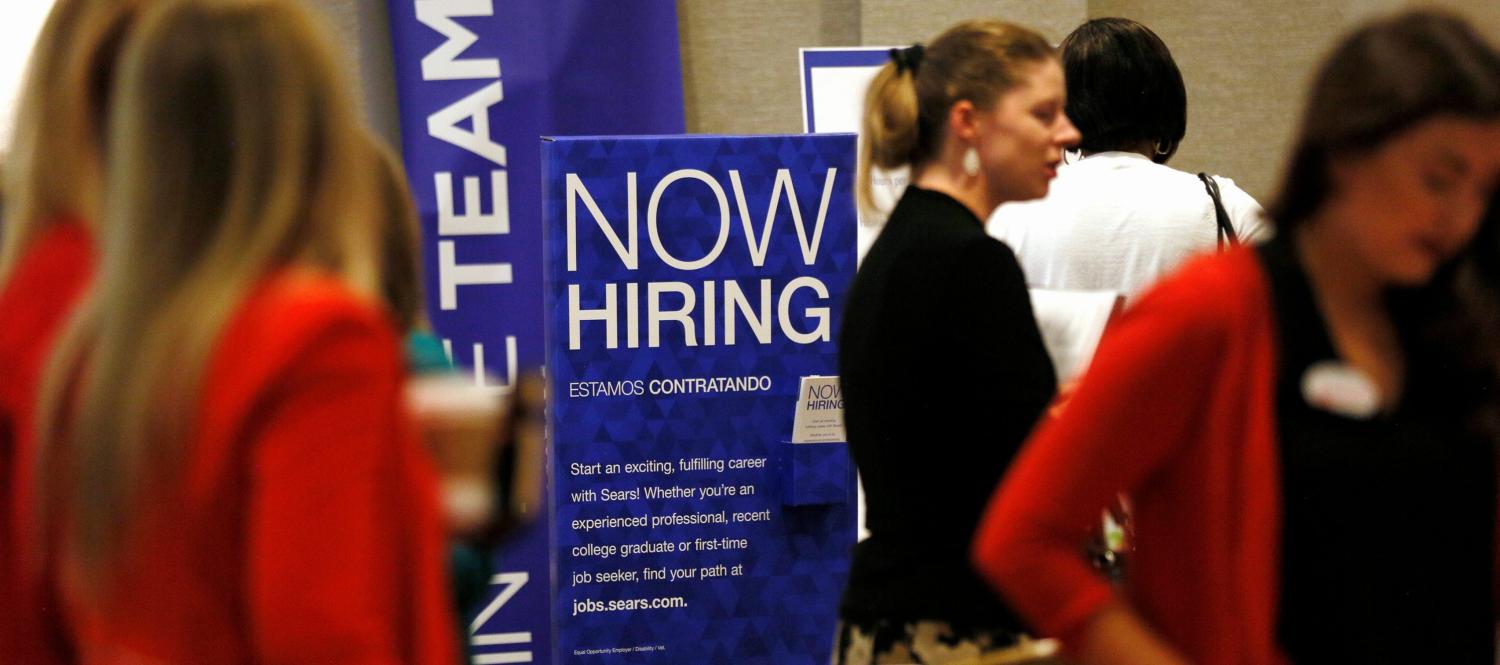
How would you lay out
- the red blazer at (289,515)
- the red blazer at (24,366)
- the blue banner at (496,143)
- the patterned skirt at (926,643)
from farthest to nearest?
the blue banner at (496,143) < the patterned skirt at (926,643) < the red blazer at (24,366) < the red blazer at (289,515)

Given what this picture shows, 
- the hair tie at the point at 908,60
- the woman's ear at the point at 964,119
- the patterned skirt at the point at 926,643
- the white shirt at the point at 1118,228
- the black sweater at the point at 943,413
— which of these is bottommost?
the patterned skirt at the point at 926,643

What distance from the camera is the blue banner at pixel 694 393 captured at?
11.4ft

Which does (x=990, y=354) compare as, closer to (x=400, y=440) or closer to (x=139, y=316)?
(x=400, y=440)

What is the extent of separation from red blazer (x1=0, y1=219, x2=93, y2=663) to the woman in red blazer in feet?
2.37

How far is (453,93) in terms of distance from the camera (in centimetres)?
446

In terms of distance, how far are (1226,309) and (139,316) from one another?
2.57 feet

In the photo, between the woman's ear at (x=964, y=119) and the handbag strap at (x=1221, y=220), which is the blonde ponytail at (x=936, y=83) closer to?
the woman's ear at (x=964, y=119)

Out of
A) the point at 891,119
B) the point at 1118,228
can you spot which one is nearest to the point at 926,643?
the point at 891,119

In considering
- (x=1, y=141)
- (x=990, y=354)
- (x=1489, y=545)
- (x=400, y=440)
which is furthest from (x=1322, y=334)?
(x=1, y=141)

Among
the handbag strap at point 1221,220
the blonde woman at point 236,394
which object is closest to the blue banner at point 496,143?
the handbag strap at point 1221,220

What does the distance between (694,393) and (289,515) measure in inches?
101

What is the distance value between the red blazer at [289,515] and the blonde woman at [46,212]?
0.45ft

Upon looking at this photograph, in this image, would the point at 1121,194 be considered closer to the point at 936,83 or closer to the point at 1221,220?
the point at 1221,220

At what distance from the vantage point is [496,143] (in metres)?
4.48
